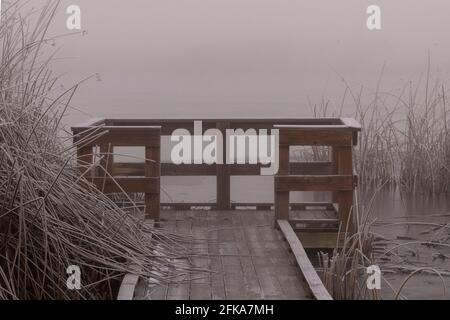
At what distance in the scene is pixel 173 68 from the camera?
4431cm

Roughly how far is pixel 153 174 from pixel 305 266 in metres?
1.80

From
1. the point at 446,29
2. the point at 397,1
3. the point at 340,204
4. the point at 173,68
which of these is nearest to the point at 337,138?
the point at 340,204

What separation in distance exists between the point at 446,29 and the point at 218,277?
175 ft

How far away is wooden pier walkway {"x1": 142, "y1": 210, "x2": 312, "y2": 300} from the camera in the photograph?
19.2ft

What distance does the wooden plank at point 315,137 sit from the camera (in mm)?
7617

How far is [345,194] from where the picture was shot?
7.87m

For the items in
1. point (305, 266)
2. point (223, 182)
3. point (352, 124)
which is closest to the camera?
point (305, 266)

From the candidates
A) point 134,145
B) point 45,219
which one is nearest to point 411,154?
point 134,145

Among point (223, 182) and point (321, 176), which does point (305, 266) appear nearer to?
point (321, 176)

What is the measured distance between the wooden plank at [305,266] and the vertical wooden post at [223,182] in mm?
1191

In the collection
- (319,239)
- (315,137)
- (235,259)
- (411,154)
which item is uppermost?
(315,137)

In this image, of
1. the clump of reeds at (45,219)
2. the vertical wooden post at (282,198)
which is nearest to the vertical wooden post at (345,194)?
the vertical wooden post at (282,198)

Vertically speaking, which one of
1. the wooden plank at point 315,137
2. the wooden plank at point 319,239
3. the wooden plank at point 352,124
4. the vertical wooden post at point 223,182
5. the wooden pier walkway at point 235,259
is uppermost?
the wooden plank at point 352,124

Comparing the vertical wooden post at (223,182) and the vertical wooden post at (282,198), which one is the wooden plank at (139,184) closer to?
the vertical wooden post at (282,198)
